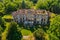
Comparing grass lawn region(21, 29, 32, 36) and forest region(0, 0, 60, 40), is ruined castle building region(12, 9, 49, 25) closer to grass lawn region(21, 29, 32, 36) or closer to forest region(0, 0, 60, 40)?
forest region(0, 0, 60, 40)

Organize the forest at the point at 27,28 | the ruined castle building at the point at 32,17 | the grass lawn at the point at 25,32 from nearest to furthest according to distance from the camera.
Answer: the forest at the point at 27,28
the grass lawn at the point at 25,32
the ruined castle building at the point at 32,17

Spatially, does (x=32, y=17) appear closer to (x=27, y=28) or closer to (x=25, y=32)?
(x=27, y=28)

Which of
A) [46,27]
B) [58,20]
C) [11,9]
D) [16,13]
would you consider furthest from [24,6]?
[58,20]

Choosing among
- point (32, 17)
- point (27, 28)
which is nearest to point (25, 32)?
point (27, 28)

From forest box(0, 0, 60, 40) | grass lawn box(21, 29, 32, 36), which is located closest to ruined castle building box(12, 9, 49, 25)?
forest box(0, 0, 60, 40)

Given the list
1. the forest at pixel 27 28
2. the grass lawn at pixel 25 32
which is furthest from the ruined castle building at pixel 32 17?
the grass lawn at pixel 25 32

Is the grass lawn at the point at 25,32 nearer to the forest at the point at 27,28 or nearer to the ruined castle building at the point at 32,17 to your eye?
the forest at the point at 27,28

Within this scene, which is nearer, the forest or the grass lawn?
the forest

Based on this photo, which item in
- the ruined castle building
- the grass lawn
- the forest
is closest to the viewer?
the forest

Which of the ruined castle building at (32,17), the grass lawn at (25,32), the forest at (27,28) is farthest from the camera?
the ruined castle building at (32,17)
